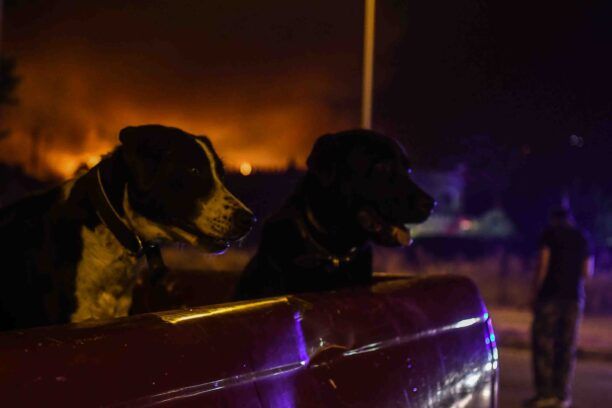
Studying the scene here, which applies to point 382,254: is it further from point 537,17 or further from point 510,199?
point 537,17

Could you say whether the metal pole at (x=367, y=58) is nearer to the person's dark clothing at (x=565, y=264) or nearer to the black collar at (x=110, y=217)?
the person's dark clothing at (x=565, y=264)

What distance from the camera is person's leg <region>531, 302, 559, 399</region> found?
7332 millimetres

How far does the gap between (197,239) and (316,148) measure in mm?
1282

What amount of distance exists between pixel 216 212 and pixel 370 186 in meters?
1.24

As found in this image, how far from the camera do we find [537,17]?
40.5 feet

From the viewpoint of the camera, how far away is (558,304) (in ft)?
24.2

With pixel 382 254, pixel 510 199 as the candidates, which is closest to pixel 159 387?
pixel 382 254

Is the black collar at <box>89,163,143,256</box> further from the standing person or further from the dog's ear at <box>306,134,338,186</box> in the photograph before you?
the standing person

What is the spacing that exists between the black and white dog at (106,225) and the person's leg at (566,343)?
5535 mm

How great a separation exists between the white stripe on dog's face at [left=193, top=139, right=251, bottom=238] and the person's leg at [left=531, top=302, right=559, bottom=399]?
217 inches

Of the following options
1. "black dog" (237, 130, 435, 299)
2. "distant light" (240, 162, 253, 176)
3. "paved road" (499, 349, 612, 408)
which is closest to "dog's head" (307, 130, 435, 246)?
"black dog" (237, 130, 435, 299)

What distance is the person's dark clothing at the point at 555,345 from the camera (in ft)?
23.9

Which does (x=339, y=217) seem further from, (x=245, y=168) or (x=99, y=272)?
(x=99, y=272)

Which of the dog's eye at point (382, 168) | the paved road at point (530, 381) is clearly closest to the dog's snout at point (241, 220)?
the dog's eye at point (382, 168)
